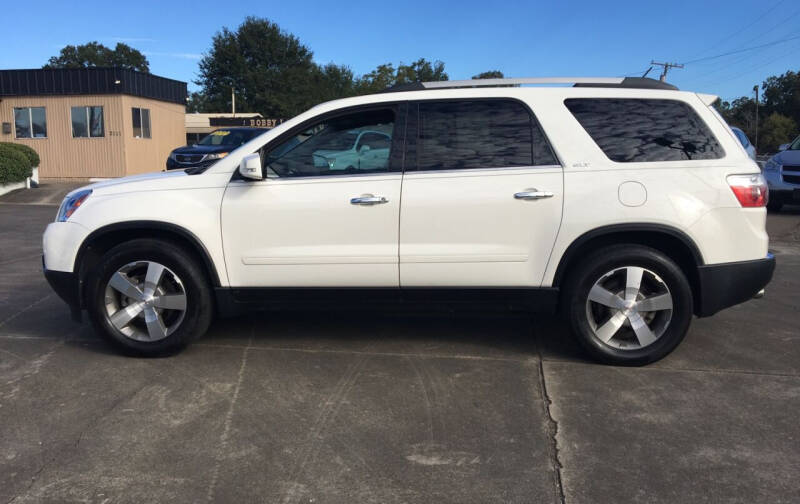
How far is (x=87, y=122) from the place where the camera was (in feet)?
80.0

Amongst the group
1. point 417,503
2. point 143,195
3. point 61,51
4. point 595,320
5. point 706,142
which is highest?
point 61,51

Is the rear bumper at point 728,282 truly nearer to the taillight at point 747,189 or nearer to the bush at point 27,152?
the taillight at point 747,189

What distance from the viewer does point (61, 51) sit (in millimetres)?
92688

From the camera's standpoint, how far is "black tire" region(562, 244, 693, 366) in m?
4.35

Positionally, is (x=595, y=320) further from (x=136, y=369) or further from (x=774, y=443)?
(x=136, y=369)

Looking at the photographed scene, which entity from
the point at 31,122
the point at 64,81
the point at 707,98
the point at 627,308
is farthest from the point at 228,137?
the point at 627,308

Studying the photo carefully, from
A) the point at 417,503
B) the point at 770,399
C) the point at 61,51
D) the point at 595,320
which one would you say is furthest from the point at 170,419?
the point at 61,51

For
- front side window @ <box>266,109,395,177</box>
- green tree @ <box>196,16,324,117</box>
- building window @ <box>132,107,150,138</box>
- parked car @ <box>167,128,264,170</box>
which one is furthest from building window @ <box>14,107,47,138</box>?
green tree @ <box>196,16,324,117</box>

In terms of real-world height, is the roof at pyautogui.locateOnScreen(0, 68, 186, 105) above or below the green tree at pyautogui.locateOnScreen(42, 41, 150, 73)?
below

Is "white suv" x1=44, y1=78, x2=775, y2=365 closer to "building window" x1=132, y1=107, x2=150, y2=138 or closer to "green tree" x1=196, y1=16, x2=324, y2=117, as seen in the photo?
"building window" x1=132, y1=107, x2=150, y2=138

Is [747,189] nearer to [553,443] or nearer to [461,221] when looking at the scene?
[461,221]

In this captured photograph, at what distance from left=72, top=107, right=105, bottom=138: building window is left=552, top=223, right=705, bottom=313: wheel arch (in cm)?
2349

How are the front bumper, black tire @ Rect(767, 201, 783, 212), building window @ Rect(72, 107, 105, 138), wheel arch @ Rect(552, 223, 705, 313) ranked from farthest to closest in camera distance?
building window @ Rect(72, 107, 105, 138) < black tire @ Rect(767, 201, 783, 212) < the front bumper < wheel arch @ Rect(552, 223, 705, 313)

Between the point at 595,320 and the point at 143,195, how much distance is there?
3.15 metres
